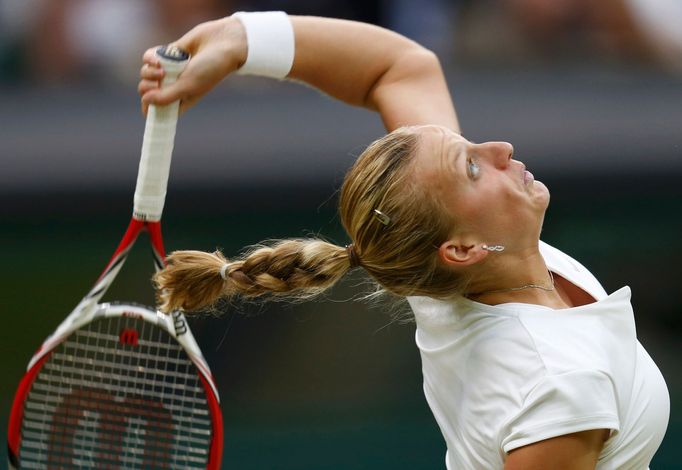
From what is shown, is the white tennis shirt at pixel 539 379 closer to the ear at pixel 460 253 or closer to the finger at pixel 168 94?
the ear at pixel 460 253

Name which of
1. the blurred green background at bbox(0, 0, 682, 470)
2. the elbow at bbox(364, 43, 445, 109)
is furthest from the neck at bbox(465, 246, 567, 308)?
the blurred green background at bbox(0, 0, 682, 470)

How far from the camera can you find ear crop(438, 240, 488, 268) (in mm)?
1644

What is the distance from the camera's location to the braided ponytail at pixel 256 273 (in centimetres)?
171

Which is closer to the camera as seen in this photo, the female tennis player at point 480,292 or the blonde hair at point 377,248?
the female tennis player at point 480,292

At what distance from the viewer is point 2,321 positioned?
3.09 meters

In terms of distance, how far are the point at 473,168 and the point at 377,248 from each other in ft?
0.56

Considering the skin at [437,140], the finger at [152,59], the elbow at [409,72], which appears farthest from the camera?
the elbow at [409,72]

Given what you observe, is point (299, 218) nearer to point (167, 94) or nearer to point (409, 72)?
point (409, 72)

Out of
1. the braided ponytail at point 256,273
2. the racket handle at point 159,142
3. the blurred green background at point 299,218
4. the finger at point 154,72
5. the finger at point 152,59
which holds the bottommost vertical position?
the blurred green background at point 299,218

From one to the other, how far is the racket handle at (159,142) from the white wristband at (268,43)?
0.41ft

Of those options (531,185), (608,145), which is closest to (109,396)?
(531,185)

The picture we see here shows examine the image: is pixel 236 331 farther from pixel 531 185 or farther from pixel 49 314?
pixel 531 185

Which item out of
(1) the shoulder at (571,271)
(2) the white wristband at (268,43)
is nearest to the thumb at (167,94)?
(2) the white wristband at (268,43)

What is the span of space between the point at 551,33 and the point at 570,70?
0.67 feet
